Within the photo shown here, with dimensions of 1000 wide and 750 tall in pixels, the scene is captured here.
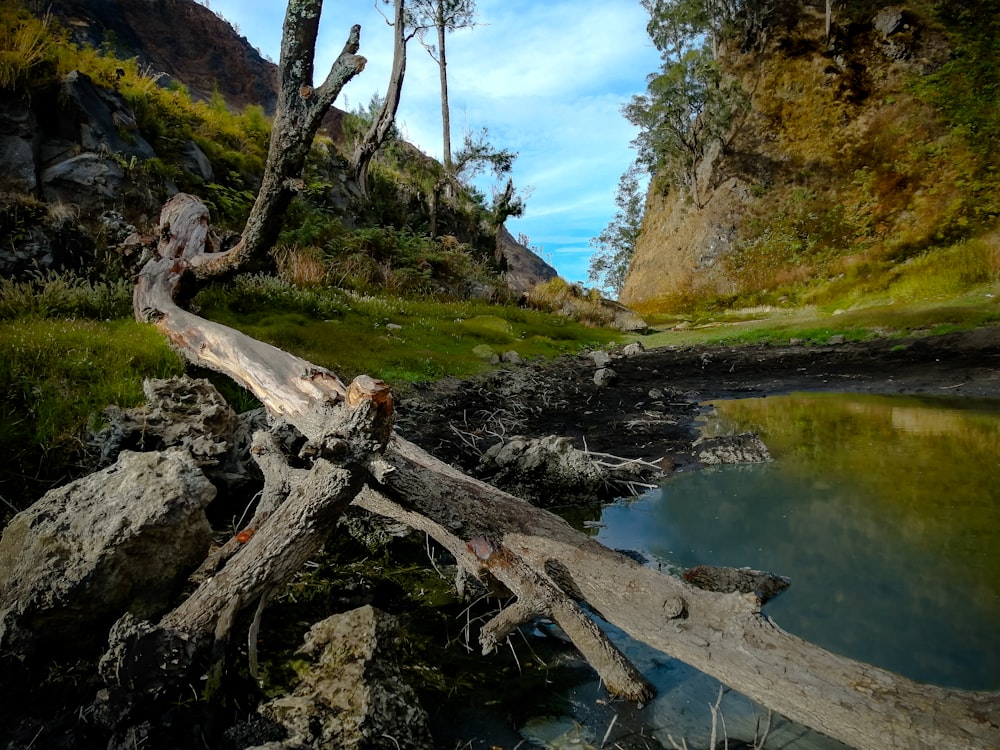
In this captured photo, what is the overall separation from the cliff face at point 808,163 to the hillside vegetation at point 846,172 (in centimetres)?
8

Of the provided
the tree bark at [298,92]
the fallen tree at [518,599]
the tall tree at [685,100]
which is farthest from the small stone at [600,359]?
the tall tree at [685,100]

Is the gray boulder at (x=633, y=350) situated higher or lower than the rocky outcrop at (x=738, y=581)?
higher

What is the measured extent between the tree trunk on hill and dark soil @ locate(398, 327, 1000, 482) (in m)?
2.48

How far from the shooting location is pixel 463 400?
786cm

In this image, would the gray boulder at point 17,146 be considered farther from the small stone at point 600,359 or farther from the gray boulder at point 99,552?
the small stone at point 600,359

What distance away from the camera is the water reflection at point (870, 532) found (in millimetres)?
2469

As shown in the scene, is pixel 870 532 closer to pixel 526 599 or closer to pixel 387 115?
pixel 526 599

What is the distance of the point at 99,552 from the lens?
8.14ft

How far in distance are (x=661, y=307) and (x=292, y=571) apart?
35.2 metres

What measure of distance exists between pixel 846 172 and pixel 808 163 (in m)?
2.79

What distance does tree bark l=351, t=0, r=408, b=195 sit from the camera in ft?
71.6

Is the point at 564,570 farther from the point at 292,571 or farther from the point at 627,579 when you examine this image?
the point at 292,571


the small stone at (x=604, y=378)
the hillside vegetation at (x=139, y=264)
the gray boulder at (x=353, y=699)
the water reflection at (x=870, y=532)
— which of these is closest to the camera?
the gray boulder at (x=353, y=699)

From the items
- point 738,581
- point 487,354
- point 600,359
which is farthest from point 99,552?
point 600,359
